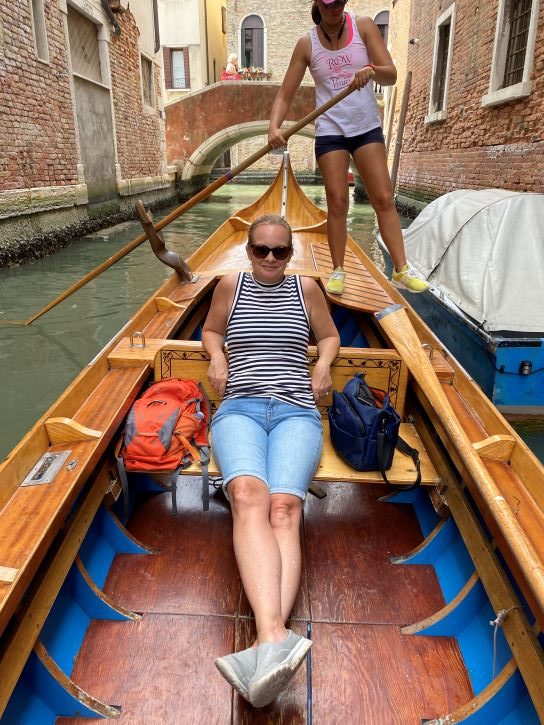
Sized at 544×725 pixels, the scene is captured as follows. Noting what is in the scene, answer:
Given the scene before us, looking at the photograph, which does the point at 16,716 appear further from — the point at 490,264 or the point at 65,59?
the point at 65,59

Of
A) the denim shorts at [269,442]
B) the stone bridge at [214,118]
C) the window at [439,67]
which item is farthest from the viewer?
the stone bridge at [214,118]

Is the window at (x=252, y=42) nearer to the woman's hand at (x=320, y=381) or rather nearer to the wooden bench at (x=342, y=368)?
the wooden bench at (x=342, y=368)

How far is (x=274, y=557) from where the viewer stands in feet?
3.97

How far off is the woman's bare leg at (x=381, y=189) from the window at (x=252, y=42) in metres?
22.6

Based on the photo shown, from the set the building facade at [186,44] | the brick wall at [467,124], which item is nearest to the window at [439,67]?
the brick wall at [467,124]

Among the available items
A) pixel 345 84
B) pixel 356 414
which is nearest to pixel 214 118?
pixel 345 84

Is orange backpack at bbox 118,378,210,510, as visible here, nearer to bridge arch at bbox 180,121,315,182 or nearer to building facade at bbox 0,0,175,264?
building facade at bbox 0,0,175,264

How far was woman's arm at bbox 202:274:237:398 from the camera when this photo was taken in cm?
174

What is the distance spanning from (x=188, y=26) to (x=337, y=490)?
20.7m

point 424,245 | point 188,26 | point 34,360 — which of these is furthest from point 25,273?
point 188,26

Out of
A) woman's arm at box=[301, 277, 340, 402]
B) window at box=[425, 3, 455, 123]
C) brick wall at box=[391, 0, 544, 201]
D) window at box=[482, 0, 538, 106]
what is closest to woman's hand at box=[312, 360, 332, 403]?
woman's arm at box=[301, 277, 340, 402]

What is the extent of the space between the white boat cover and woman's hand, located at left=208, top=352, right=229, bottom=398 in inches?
62.5

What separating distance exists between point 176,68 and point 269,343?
2081 cm

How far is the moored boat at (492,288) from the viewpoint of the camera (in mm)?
2674
